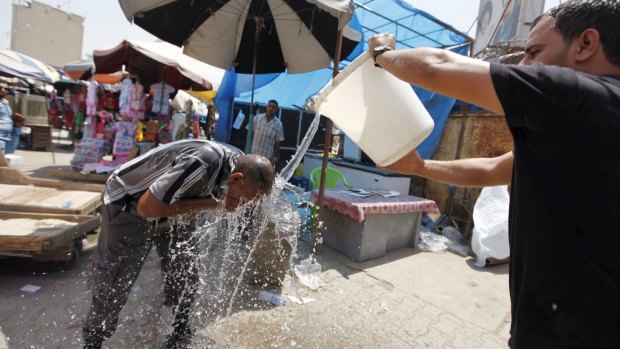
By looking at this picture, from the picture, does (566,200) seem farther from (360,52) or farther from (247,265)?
(360,52)

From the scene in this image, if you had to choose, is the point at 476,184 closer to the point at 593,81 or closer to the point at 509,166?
the point at 509,166

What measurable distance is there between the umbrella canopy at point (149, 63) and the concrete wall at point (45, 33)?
44.2 meters

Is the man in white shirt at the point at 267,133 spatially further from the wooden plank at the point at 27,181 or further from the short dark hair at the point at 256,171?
the short dark hair at the point at 256,171

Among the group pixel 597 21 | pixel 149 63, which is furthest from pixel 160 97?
pixel 597 21

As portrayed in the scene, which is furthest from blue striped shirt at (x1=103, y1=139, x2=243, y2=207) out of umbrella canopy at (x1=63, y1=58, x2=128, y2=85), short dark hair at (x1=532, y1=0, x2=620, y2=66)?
umbrella canopy at (x1=63, y1=58, x2=128, y2=85)

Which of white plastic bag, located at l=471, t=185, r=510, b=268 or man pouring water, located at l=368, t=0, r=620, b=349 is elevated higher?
man pouring water, located at l=368, t=0, r=620, b=349

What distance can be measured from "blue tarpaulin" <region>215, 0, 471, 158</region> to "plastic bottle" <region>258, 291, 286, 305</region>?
450cm

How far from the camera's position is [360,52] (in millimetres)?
5883

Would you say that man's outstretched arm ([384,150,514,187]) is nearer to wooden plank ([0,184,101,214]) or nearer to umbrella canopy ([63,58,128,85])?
wooden plank ([0,184,101,214])

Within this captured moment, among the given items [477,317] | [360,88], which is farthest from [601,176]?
[477,317]

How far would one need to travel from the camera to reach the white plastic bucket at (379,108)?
1464mm

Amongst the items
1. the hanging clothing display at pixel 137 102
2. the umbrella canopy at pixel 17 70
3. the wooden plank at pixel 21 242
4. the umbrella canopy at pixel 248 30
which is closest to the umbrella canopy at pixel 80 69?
the umbrella canopy at pixel 17 70

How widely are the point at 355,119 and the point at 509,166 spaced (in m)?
0.78

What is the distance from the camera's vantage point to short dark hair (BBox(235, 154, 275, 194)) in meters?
1.83
